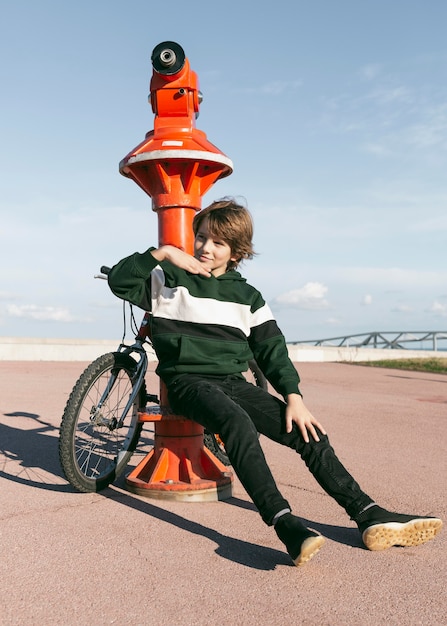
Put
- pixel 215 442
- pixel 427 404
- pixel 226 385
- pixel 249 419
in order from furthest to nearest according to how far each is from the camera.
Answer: pixel 427 404, pixel 215 442, pixel 226 385, pixel 249 419

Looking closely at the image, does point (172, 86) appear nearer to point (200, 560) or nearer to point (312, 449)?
point (312, 449)

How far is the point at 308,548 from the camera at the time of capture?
7.95 feet

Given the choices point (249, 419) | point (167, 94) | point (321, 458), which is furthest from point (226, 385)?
point (167, 94)

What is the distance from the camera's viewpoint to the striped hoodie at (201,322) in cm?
330

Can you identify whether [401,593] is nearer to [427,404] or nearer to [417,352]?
[427,404]

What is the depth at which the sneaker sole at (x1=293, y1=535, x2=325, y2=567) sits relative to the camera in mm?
2420

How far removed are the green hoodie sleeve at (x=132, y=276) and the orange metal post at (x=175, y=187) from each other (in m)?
0.52

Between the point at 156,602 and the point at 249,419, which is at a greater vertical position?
the point at 249,419

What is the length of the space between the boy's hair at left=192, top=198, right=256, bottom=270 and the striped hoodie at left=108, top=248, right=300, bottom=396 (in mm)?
157

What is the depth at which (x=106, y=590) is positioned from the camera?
2252 mm

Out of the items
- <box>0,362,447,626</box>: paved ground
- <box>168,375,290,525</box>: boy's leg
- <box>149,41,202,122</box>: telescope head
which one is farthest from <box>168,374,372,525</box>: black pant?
<box>149,41,202,122</box>: telescope head

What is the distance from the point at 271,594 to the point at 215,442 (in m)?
2.27

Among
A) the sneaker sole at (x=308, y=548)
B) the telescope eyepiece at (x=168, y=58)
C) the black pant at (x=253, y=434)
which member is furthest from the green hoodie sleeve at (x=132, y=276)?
the sneaker sole at (x=308, y=548)

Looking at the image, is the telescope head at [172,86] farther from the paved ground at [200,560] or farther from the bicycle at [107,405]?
the paved ground at [200,560]
